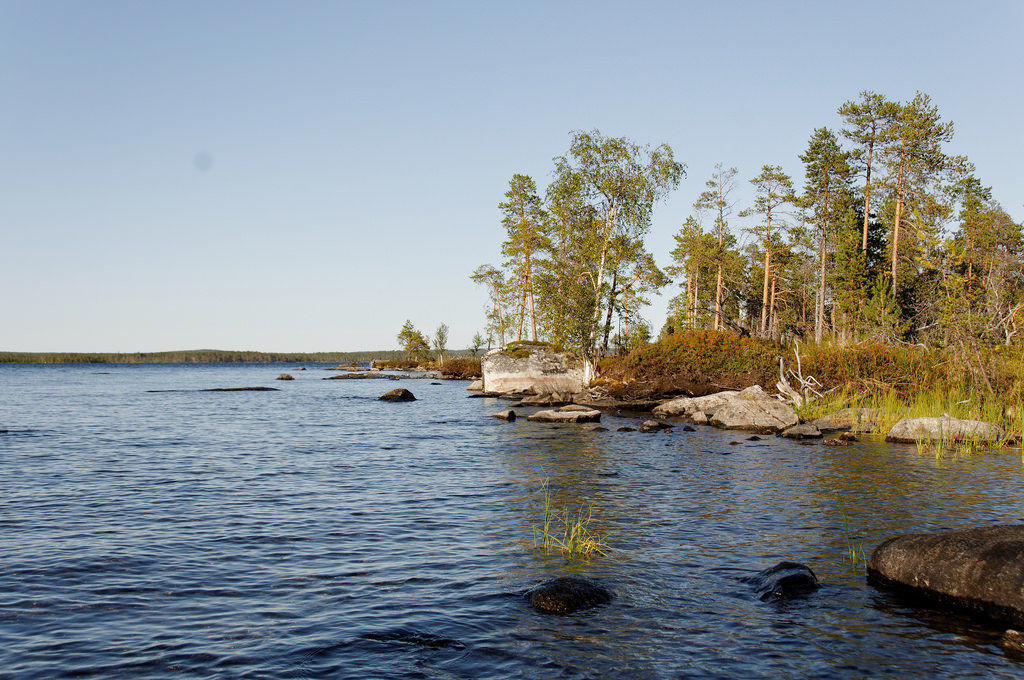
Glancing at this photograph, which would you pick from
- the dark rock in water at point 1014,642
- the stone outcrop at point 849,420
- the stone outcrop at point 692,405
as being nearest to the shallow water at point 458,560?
the dark rock in water at point 1014,642

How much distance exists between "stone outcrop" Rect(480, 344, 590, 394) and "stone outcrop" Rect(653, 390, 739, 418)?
41.9 ft

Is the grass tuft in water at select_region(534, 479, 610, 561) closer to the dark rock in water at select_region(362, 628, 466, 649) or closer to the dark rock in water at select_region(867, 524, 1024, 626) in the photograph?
the dark rock in water at select_region(362, 628, 466, 649)

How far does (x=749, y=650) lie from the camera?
7125 mm

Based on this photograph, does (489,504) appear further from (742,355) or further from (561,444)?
(742,355)

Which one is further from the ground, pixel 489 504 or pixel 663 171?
pixel 663 171

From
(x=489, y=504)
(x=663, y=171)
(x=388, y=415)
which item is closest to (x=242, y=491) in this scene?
(x=489, y=504)

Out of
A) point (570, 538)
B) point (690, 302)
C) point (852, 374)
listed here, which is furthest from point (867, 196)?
point (570, 538)

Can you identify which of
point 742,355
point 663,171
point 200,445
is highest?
point 663,171

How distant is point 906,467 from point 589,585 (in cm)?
1359

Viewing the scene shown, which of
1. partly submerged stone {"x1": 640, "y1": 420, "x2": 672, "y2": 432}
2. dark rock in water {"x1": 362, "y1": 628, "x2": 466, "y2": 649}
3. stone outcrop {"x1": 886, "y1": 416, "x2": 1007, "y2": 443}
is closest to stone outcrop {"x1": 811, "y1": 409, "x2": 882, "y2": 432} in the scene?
stone outcrop {"x1": 886, "y1": 416, "x2": 1007, "y2": 443}

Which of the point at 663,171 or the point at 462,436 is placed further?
the point at 663,171

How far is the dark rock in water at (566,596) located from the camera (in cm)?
830

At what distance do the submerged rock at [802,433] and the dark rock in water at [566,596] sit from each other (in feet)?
61.7

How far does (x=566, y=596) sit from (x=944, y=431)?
1965cm
